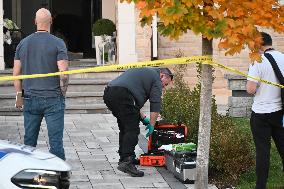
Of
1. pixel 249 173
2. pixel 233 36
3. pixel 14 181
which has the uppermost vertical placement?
pixel 233 36

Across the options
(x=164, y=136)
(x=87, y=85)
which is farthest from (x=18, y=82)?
(x=87, y=85)

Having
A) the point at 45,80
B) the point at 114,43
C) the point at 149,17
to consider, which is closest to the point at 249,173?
the point at 45,80

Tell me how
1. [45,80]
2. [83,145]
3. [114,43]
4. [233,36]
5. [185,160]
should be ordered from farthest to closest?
[114,43] → [83,145] → [185,160] → [45,80] → [233,36]

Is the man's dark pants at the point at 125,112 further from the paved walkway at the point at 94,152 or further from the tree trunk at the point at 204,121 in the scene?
the tree trunk at the point at 204,121

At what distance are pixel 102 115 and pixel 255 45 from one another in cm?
859

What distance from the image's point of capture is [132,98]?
9.32 metres

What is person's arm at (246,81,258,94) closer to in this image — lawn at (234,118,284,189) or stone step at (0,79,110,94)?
lawn at (234,118,284,189)

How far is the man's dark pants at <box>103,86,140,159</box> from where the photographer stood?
9.31 m

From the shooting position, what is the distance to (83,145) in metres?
11.5

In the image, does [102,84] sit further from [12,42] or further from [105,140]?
[105,140]

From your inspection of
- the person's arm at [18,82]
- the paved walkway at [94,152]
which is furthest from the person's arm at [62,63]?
the paved walkway at [94,152]

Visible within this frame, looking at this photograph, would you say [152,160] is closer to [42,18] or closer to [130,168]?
[130,168]

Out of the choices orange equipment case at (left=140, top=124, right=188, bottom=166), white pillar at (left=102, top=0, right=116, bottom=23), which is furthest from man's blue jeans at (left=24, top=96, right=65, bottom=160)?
white pillar at (left=102, top=0, right=116, bottom=23)

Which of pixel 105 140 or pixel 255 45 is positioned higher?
pixel 255 45
